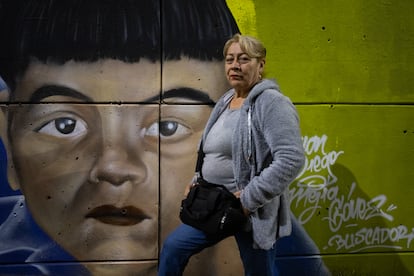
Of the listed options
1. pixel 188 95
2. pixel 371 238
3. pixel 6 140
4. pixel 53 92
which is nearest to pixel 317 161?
pixel 371 238

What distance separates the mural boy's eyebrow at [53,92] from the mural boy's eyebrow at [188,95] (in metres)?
0.52

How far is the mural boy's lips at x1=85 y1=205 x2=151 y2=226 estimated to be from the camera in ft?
11.6

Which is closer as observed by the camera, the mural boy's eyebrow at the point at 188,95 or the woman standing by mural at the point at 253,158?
the woman standing by mural at the point at 253,158

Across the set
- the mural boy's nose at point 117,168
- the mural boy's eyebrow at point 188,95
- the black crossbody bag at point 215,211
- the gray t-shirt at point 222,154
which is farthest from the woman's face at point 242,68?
the mural boy's nose at point 117,168

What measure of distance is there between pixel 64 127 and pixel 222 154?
4.95 ft

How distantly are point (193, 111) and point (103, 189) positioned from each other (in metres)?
0.85

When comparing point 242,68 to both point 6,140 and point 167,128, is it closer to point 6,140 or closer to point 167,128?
point 167,128

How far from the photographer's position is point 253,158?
238 cm

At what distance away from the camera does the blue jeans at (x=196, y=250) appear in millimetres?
2432

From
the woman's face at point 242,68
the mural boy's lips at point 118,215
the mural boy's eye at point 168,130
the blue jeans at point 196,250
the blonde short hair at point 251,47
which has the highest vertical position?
the blonde short hair at point 251,47

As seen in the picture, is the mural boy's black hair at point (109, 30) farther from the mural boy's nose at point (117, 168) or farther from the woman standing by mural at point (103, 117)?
the mural boy's nose at point (117, 168)

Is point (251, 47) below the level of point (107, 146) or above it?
above

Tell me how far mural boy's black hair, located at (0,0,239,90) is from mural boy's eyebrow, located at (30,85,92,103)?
0.17 meters

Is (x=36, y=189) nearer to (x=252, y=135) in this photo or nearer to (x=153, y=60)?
(x=153, y=60)
